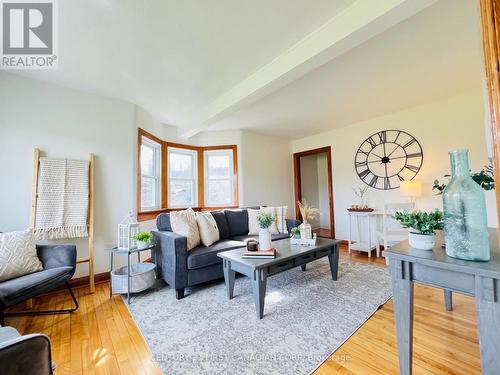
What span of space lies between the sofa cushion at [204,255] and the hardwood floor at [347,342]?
2.28 feet

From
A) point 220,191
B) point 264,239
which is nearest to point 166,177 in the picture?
point 220,191

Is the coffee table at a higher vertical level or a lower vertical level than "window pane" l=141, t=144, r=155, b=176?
lower

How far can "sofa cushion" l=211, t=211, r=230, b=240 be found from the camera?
3176 millimetres

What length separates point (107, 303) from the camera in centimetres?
220

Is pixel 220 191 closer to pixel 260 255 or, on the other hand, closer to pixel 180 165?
pixel 180 165

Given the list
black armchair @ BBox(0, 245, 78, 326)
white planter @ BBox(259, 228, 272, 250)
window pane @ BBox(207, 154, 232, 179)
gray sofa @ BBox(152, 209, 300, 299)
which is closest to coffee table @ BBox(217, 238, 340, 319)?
white planter @ BBox(259, 228, 272, 250)

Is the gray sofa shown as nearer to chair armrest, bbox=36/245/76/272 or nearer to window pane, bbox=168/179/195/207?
chair armrest, bbox=36/245/76/272

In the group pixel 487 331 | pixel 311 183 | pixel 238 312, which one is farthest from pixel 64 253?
pixel 311 183

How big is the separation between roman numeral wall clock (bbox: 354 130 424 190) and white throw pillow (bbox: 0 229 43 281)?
4625mm

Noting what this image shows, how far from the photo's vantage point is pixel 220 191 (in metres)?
4.43

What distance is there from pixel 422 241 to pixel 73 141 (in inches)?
134

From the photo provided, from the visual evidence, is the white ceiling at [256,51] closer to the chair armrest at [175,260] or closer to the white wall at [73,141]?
the white wall at [73,141]

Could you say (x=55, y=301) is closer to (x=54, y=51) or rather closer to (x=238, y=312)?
(x=238, y=312)

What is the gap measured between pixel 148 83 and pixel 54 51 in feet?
2.65
